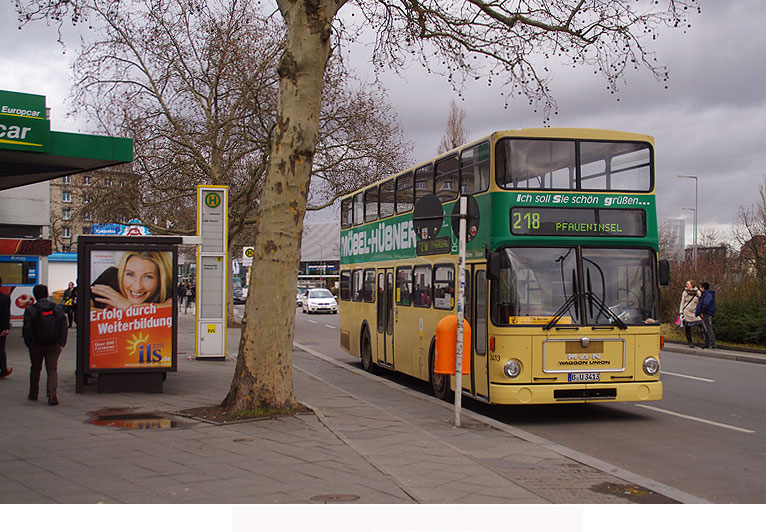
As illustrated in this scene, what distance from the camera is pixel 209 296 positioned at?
782 inches

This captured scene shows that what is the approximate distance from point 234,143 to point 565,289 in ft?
77.8

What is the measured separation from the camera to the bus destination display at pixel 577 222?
35.0 ft

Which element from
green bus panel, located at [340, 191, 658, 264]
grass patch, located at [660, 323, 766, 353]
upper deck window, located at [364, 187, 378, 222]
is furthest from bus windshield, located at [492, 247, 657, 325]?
grass patch, located at [660, 323, 766, 353]

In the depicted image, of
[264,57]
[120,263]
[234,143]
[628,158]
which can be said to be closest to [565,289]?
[628,158]

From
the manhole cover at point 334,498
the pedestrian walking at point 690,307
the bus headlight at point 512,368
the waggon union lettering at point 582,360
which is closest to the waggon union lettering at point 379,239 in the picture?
the bus headlight at point 512,368

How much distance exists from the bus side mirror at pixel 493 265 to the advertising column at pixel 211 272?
400 inches

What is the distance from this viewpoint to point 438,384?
13.1 metres

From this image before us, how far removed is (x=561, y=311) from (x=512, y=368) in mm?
1002

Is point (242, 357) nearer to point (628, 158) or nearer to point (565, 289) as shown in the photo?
point (565, 289)

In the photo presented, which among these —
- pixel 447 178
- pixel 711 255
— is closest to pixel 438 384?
pixel 447 178

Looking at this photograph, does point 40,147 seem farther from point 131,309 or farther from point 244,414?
point 244,414

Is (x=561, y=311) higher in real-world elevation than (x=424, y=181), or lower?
lower

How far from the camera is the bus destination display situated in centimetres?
1066

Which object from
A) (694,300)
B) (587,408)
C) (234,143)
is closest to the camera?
(587,408)
